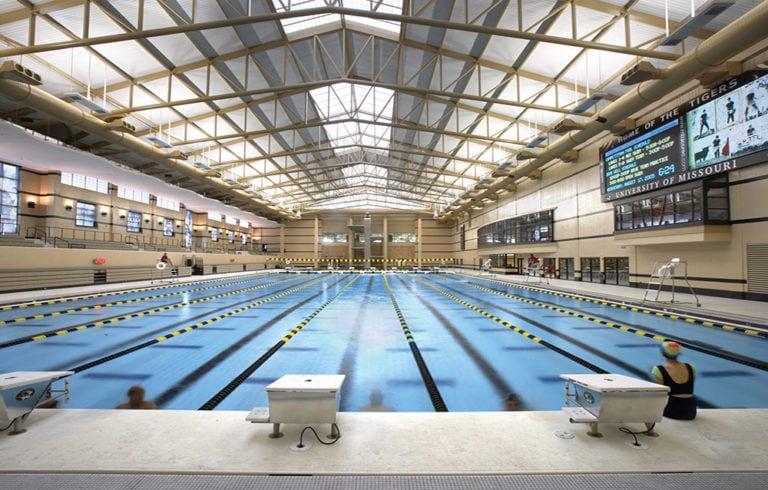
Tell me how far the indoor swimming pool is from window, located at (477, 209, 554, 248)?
31.2 feet

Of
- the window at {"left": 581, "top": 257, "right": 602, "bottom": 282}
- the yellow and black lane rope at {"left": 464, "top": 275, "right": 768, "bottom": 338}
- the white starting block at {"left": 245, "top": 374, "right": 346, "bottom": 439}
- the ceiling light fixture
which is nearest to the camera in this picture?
the white starting block at {"left": 245, "top": 374, "right": 346, "bottom": 439}

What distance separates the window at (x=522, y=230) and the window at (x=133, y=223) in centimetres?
2486

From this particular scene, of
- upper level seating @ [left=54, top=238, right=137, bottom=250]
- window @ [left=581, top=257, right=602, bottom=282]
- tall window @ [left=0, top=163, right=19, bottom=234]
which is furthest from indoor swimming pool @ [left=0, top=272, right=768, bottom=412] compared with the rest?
tall window @ [left=0, top=163, right=19, bottom=234]

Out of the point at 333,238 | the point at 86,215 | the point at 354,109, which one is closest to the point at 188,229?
the point at 86,215

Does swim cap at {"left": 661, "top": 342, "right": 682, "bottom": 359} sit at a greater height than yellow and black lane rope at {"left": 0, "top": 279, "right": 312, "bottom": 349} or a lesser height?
greater

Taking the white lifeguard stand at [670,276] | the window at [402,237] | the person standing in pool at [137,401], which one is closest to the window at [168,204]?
the window at [402,237]

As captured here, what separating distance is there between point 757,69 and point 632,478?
10.5m

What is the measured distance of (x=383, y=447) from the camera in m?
2.19

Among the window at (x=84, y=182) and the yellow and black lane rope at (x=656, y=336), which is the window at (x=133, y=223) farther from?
the yellow and black lane rope at (x=656, y=336)

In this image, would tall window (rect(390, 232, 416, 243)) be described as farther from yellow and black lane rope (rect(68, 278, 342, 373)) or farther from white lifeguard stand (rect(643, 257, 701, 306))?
yellow and black lane rope (rect(68, 278, 342, 373))

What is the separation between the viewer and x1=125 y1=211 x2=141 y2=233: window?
2283cm

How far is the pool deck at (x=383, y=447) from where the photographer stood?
192cm

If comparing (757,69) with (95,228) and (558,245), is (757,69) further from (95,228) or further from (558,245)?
(95,228)

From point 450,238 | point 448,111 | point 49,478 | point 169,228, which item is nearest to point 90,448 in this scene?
point 49,478
